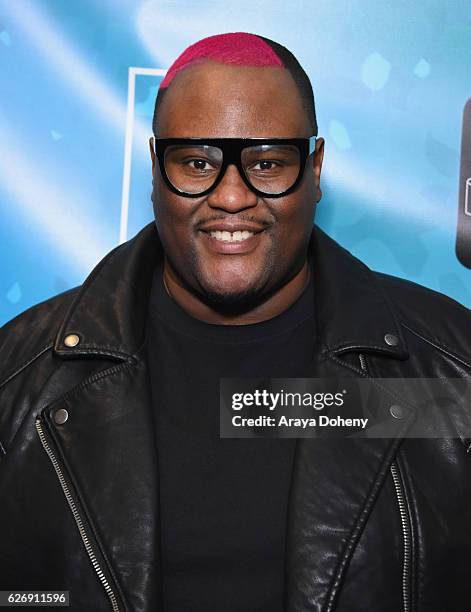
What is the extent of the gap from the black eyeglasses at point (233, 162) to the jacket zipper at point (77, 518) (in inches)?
22.0

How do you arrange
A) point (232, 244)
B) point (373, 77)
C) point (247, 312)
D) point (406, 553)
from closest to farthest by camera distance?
point (406, 553)
point (232, 244)
point (247, 312)
point (373, 77)

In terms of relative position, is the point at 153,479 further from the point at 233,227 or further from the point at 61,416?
the point at 233,227

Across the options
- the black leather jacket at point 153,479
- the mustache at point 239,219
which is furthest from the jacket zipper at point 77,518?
the mustache at point 239,219

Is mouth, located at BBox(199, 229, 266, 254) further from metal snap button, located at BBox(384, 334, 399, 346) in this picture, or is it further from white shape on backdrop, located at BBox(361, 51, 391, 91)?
white shape on backdrop, located at BBox(361, 51, 391, 91)

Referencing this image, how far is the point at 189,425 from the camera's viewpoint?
1733 mm

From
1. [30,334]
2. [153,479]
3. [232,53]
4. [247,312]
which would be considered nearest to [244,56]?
[232,53]

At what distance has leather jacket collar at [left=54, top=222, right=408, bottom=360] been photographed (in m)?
1.77

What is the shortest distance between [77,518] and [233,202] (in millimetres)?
670

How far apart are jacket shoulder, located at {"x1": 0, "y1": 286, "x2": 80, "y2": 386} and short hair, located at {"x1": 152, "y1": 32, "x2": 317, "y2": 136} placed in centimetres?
45

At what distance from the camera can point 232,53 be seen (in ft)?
5.85

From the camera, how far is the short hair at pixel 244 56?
5.85 feet

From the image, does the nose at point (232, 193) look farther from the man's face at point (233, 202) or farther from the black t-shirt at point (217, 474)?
the black t-shirt at point (217, 474)

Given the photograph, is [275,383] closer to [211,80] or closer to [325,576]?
[325,576]

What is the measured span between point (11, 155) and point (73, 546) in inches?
43.0
